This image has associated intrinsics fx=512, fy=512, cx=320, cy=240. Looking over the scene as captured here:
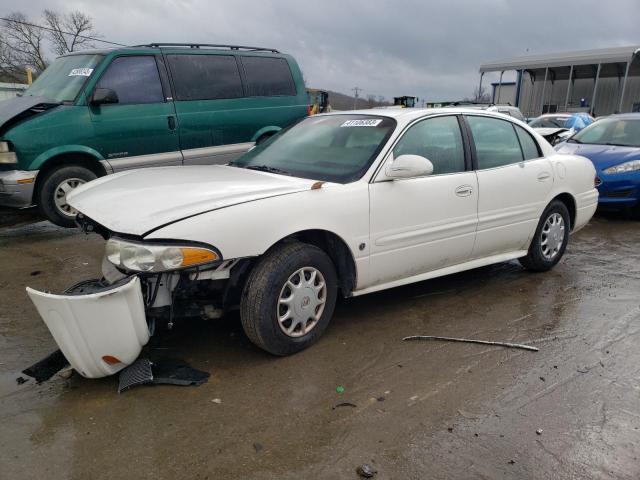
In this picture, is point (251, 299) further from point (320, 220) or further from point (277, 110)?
point (277, 110)

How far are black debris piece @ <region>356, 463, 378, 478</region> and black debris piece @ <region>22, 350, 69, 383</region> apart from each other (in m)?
1.79

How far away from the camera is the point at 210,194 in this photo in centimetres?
300

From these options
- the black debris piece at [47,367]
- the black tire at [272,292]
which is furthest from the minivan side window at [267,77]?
the black debris piece at [47,367]

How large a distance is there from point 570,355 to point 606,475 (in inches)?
46.6

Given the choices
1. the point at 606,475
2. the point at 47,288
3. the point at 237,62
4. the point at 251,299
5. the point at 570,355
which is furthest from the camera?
the point at 237,62

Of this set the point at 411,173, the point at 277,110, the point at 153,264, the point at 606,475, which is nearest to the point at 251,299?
the point at 153,264

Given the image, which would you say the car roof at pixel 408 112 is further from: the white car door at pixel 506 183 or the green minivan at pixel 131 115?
the green minivan at pixel 131 115

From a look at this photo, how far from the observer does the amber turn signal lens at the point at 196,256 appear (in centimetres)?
266

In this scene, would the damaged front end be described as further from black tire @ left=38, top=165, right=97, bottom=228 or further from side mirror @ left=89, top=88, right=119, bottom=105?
side mirror @ left=89, top=88, right=119, bottom=105

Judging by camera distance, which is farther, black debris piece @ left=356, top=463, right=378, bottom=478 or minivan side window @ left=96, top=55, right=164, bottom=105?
minivan side window @ left=96, top=55, right=164, bottom=105

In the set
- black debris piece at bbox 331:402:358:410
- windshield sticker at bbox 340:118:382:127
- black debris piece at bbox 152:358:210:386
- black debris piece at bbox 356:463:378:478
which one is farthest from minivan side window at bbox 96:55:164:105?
black debris piece at bbox 356:463:378:478

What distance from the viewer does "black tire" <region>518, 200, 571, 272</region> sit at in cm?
475

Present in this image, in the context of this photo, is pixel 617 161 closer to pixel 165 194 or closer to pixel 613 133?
pixel 613 133

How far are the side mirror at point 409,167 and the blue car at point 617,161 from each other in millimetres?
5247
